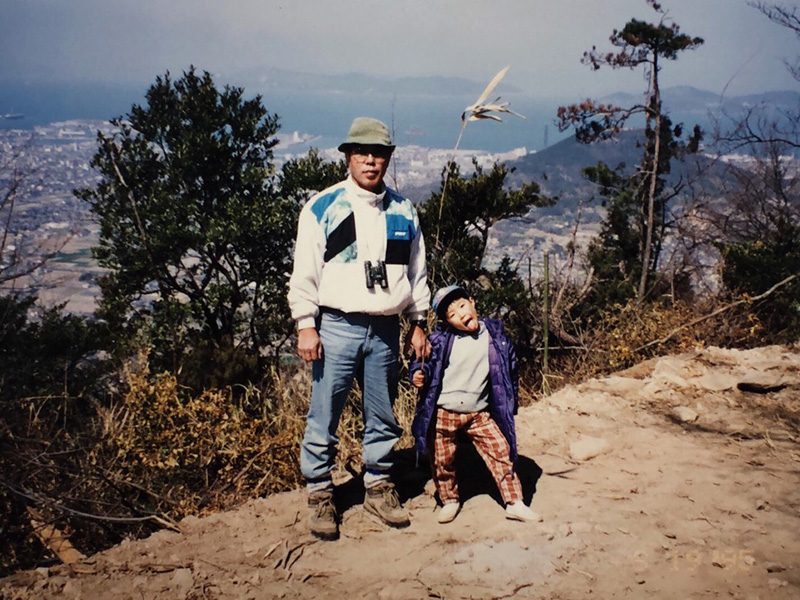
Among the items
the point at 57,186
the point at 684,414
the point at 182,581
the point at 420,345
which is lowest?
the point at 182,581

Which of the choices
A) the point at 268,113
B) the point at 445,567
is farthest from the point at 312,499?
the point at 268,113

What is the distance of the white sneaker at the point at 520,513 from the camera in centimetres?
307

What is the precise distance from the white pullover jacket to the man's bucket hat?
0.68 ft

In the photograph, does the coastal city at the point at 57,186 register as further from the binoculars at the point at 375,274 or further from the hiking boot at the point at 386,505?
the hiking boot at the point at 386,505

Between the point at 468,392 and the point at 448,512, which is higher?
the point at 468,392

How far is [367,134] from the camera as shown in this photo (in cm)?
285

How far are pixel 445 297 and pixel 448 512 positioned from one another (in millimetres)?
1124

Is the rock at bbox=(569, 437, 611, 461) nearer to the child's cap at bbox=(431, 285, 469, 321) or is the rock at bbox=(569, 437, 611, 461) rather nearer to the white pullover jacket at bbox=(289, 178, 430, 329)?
the child's cap at bbox=(431, 285, 469, 321)

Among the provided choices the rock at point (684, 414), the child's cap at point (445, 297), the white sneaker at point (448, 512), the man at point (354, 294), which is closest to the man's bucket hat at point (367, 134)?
the man at point (354, 294)

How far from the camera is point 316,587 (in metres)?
2.70

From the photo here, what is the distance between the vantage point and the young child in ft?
10.1

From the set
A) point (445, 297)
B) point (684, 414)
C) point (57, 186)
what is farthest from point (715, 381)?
point (57, 186)

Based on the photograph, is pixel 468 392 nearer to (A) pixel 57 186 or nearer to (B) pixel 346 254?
(B) pixel 346 254

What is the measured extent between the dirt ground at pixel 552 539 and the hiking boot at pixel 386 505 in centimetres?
6
